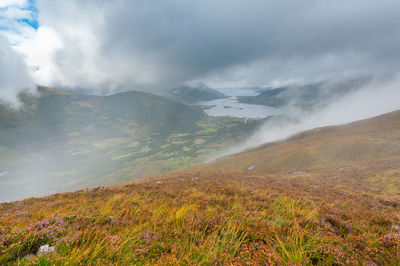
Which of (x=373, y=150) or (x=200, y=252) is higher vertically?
(x=200, y=252)

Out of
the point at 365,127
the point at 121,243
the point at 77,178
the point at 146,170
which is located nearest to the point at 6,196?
the point at 77,178

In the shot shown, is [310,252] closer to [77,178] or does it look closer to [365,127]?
[365,127]

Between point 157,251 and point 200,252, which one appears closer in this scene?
point 200,252

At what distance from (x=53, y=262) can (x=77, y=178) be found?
23927 centimetres

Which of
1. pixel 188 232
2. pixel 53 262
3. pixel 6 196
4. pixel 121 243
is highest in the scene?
pixel 53 262

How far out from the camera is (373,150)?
41125 millimetres

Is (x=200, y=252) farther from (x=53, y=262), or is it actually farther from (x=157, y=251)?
(x=53, y=262)

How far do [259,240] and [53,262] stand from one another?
404cm

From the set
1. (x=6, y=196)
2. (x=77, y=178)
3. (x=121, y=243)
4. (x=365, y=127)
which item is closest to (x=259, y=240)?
(x=121, y=243)

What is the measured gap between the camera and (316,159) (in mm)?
45656

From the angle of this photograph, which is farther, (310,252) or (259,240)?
(259,240)

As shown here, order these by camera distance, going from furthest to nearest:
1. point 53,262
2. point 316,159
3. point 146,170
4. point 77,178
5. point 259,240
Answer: point 77,178 < point 146,170 < point 316,159 < point 259,240 < point 53,262

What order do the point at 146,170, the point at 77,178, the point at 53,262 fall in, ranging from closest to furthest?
the point at 53,262
the point at 146,170
the point at 77,178

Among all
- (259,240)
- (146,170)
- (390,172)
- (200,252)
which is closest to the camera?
(200,252)
